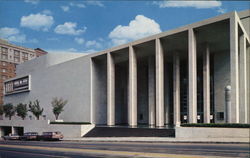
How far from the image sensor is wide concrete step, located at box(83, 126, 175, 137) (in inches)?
1060

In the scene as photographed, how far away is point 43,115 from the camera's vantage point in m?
51.4

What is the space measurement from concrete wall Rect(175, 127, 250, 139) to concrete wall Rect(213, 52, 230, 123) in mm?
13097

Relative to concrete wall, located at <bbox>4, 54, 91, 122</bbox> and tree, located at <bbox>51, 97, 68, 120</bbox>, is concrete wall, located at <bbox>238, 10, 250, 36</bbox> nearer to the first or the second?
concrete wall, located at <bbox>4, 54, 91, 122</bbox>

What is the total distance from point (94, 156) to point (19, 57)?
255ft

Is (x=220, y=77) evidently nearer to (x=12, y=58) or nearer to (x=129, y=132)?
(x=129, y=132)

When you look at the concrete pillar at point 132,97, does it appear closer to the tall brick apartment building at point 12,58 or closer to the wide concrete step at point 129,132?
→ the wide concrete step at point 129,132

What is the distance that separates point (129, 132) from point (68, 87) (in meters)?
19.5

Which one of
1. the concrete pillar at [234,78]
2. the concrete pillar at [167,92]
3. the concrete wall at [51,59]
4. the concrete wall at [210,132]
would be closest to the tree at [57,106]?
the concrete wall at [51,59]

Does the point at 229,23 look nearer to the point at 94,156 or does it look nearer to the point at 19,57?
the point at 94,156

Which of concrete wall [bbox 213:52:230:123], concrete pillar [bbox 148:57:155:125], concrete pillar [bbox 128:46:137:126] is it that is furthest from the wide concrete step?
concrete wall [bbox 213:52:230:123]

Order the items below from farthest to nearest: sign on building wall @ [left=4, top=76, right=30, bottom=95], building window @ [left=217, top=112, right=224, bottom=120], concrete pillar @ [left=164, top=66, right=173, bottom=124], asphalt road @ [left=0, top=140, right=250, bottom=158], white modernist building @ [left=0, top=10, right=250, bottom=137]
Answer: sign on building wall @ [left=4, top=76, right=30, bottom=95], concrete pillar @ [left=164, top=66, right=173, bottom=124], building window @ [left=217, top=112, right=224, bottom=120], white modernist building @ [left=0, top=10, right=250, bottom=137], asphalt road @ [left=0, top=140, right=250, bottom=158]

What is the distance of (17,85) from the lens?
62.5 meters

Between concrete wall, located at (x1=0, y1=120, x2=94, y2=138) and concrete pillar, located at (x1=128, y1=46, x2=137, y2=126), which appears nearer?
concrete pillar, located at (x1=128, y1=46, x2=137, y2=126)

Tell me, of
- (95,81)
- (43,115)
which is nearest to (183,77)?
(95,81)
